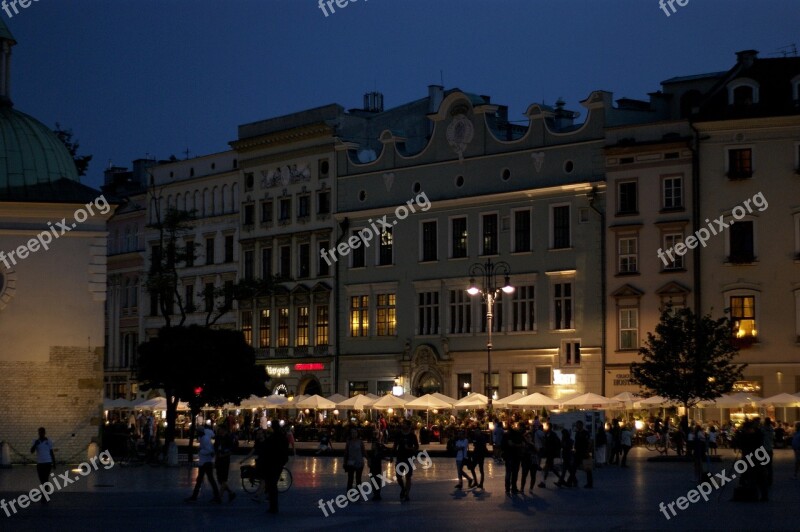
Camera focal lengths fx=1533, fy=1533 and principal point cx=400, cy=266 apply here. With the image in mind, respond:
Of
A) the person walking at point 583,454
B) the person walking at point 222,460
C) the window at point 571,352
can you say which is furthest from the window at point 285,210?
the person walking at point 222,460

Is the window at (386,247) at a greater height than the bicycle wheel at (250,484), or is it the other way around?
the window at (386,247)

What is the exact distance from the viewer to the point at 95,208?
4322 centimetres

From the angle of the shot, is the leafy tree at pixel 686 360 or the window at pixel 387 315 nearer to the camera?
the leafy tree at pixel 686 360

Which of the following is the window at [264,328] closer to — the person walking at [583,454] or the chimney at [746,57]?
the chimney at [746,57]

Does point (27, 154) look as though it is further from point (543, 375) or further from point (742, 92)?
point (742, 92)

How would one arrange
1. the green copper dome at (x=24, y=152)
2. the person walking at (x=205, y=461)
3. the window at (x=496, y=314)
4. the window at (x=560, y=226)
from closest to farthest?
the person walking at (x=205, y=461) < the green copper dome at (x=24, y=152) < the window at (x=560, y=226) < the window at (x=496, y=314)

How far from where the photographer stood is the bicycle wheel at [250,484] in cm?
3271

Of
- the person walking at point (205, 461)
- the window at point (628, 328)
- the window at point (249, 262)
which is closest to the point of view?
the person walking at point (205, 461)

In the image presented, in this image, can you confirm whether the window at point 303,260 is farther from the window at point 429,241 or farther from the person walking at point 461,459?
the person walking at point 461,459

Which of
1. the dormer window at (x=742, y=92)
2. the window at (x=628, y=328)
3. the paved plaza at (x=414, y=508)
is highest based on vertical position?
the dormer window at (x=742, y=92)

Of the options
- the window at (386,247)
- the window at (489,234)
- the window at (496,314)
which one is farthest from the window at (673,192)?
the window at (386,247)

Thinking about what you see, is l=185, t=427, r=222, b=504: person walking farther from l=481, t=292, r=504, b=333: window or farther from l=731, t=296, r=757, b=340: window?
l=481, t=292, r=504, b=333: window

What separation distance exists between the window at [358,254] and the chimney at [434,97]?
25.4ft

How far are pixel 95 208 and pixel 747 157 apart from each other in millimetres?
28637
